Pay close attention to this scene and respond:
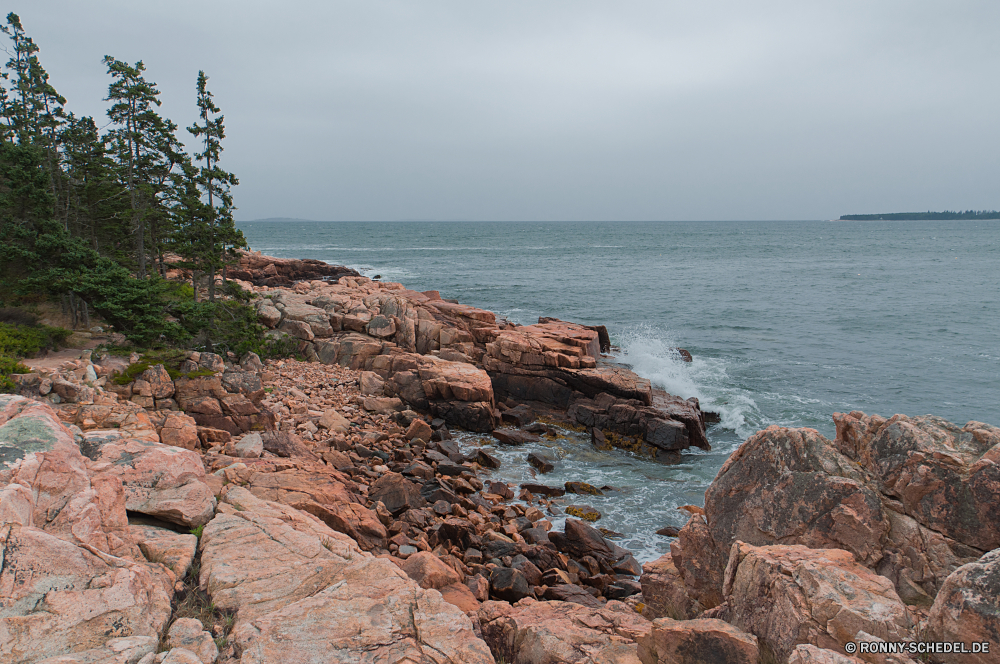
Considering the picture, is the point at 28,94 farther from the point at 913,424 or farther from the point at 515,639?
the point at 913,424

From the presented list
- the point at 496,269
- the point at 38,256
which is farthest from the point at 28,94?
the point at 496,269

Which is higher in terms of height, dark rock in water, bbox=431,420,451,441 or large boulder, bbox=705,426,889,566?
large boulder, bbox=705,426,889,566

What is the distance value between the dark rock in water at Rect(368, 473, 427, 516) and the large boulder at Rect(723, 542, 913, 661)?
8.98 meters

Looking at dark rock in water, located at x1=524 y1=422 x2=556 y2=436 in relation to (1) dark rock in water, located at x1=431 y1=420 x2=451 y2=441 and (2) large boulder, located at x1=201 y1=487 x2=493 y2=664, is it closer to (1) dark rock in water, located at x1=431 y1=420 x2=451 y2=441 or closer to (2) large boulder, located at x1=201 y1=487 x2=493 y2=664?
Result: (1) dark rock in water, located at x1=431 y1=420 x2=451 y2=441

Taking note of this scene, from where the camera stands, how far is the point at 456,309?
29016 millimetres

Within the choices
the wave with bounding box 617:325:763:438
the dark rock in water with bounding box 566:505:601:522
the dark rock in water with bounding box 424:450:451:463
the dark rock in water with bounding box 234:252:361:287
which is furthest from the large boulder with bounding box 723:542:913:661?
the dark rock in water with bounding box 234:252:361:287

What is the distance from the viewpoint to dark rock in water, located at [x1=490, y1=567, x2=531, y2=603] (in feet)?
35.8

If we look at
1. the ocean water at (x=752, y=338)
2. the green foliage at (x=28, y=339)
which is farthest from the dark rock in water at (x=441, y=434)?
the green foliage at (x=28, y=339)

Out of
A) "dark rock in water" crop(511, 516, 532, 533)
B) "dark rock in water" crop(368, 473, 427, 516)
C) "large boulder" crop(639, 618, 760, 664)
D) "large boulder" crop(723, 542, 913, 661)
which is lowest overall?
"dark rock in water" crop(511, 516, 532, 533)

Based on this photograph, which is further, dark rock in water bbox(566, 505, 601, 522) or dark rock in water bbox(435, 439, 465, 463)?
dark rock in water bbox(435, 439, 465, 463)

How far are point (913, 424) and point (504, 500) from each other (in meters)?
11.0

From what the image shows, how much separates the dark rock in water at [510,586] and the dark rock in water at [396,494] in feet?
11.7

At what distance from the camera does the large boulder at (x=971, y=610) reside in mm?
4734

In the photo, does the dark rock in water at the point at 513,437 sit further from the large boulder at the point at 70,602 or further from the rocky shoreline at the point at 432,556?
the large boulder at the point at 70,602
